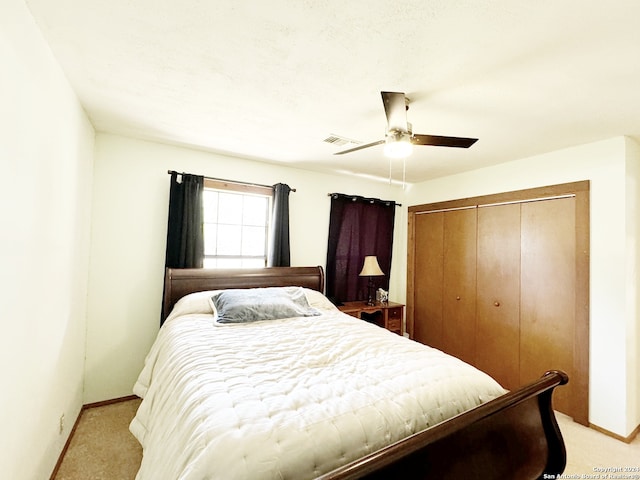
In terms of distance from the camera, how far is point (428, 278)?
4.00 meters

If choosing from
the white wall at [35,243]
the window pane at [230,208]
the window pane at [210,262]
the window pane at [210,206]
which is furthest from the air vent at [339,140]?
the white wall at [35,243]

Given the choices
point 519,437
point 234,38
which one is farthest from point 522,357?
point 234,38

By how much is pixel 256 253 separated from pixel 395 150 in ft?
6.96

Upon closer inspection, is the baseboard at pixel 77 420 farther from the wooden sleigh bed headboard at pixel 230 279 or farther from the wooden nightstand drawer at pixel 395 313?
the wooden nightstand drawer at pixel 395 313

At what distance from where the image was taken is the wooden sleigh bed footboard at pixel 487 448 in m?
0.95

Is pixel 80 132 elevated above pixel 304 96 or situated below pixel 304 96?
below

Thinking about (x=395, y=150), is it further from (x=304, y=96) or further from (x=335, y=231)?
(x=335, y=231)

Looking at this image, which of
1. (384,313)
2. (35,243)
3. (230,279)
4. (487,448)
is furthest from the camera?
(384,313)

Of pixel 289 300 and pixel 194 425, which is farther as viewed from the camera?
pixel 289 300

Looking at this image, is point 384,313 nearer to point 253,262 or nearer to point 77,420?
point 253,262

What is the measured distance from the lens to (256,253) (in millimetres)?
3449

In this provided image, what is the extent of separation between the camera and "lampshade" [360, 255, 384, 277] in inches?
149

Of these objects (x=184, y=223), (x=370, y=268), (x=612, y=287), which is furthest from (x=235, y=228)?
(x=612, y=287)

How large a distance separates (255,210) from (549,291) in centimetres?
313
